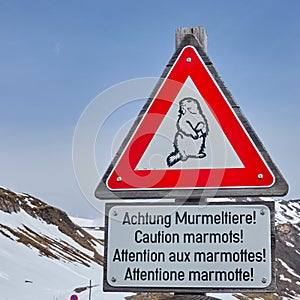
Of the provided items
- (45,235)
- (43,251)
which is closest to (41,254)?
(43,251)

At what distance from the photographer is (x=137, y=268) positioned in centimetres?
331

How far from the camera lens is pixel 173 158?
11.1 feet

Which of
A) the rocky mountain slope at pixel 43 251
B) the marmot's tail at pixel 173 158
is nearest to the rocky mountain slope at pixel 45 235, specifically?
the rocky mountain slope at pixel 43 251

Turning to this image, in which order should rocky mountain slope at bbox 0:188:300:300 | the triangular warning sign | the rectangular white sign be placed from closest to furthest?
1. the rectangular white sign
2. the triangular warning sign
3. rocky mountain slope at bbox 0:188:300:300

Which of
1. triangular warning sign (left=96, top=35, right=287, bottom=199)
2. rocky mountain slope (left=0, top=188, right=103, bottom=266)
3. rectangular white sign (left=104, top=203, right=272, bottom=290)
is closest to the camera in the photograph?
rectangular white sign (left=104, top=203, right=272, bottom=290)

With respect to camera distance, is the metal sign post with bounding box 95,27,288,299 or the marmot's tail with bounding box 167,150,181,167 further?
the marmot's tail with bounding box 167,150,181,167

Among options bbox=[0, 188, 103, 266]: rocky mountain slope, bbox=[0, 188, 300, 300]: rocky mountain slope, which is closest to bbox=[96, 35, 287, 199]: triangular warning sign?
bbox=[0, 188, 300, 300]: rocky mountain slope

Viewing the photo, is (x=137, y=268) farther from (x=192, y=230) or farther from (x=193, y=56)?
(x=193, y=56)

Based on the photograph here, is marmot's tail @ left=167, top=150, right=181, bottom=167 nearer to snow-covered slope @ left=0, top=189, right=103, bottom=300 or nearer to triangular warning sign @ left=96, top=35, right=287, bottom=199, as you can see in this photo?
triangular warning sign @ left=96, top=35, right=287, bottom=199

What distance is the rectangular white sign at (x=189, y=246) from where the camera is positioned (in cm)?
319

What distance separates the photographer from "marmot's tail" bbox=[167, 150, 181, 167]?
11.1 ft

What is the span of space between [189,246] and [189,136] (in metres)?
0.61

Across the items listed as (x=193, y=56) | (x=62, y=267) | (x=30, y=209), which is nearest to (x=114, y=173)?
(x=193, y=56)

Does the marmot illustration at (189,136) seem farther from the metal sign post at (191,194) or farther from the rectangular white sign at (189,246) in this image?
the rectangular white sign at (189,246)
